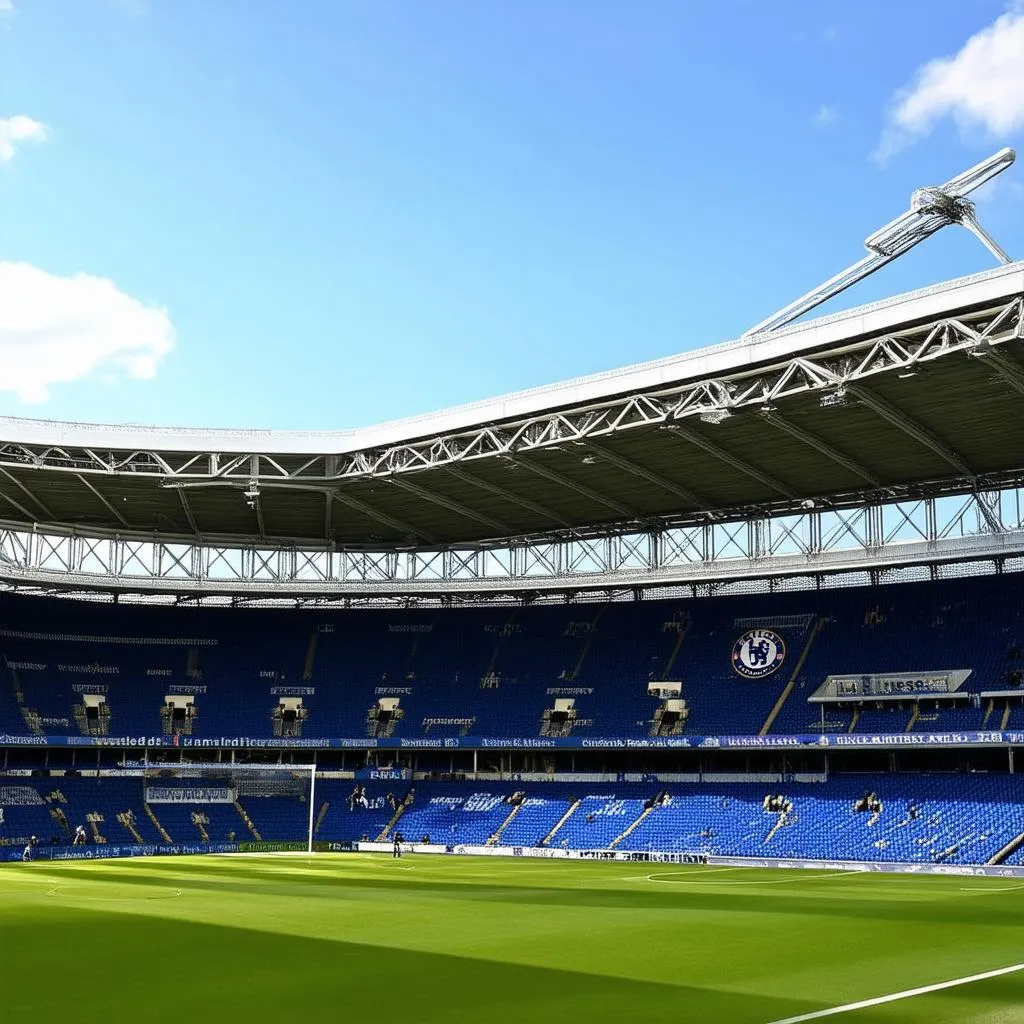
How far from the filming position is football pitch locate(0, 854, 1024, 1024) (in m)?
18.1

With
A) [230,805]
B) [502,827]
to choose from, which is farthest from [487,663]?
[230,805]

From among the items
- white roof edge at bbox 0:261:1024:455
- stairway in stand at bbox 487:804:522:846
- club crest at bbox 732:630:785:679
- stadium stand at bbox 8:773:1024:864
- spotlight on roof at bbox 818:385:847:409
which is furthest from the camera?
club crest at bbox 732:630:785:679

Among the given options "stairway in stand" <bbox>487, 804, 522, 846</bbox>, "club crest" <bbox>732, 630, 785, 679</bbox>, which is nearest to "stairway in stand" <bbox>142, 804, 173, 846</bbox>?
"stairway in stand" <bbox>487, 804, 522, 846</bbox>

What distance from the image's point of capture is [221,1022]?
16797 mm

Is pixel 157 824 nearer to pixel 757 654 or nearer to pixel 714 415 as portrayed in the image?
pixel 757 654

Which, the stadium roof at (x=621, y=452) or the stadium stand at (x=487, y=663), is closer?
the stadium roof at (x=621, y=452)

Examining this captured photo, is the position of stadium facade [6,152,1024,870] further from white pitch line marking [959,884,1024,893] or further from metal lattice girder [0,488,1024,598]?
white pitch line marking [959,884,1024,893]

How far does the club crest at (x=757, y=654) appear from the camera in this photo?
219ft

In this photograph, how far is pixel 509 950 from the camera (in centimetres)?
2473

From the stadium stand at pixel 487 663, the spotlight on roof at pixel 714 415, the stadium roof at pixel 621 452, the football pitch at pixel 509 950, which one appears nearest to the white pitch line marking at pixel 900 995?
the football pitch at pixel 509 950

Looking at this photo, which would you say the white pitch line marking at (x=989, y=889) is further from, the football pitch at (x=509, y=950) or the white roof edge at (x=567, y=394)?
the white roof edge at (x=567, y=394)

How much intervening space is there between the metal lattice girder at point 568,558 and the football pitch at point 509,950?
730 inches

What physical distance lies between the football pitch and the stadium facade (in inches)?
658

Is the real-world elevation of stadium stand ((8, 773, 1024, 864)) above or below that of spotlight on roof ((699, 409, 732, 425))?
below
